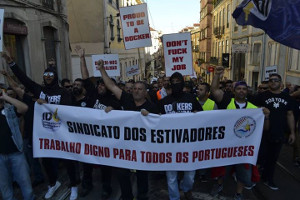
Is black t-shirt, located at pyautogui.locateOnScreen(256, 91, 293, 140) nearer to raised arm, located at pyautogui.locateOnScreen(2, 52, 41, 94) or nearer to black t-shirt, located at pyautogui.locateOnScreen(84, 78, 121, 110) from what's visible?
black t-shirt, located at pyautogui.locateOnScreen(84, 78, 121, 110)

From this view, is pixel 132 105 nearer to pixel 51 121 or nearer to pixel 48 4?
pixel 51 121

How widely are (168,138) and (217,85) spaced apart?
133 centimetres

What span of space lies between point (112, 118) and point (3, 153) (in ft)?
5.01

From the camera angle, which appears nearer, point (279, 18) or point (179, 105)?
point (179, 105)

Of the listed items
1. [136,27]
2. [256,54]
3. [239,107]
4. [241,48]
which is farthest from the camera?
[256,54]

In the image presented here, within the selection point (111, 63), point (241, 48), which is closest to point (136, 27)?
point (111, 63)

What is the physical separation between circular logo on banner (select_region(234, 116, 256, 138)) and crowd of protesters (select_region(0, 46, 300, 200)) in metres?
0.24

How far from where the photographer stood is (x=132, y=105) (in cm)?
371

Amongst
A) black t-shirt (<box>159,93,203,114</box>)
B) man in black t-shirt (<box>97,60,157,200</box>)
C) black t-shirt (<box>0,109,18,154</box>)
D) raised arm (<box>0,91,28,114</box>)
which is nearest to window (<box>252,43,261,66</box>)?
black t-shirt (<box>159,93,203,114</box>)

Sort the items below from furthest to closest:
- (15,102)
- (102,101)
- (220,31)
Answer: (220,31)
(102,101)
(15,102)

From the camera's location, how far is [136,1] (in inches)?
1357

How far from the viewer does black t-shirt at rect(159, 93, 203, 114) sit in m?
3.62

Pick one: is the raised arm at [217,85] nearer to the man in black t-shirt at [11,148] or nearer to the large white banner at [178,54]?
the large white banner at [178,54]

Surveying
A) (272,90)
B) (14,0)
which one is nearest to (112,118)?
(272,90)
